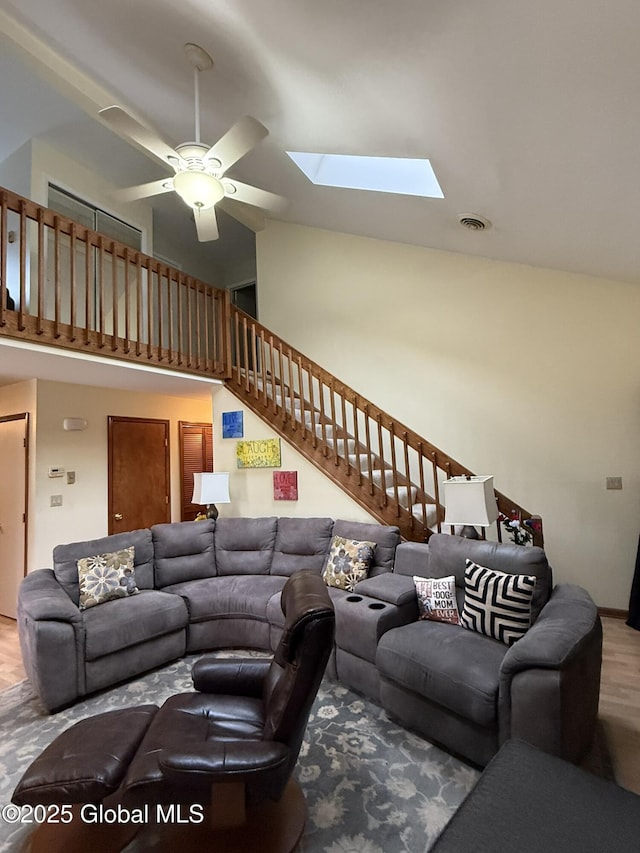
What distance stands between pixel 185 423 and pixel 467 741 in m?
5.12

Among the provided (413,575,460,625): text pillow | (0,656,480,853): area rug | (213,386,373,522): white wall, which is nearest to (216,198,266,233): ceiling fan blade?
(213,386,373,522): white wall

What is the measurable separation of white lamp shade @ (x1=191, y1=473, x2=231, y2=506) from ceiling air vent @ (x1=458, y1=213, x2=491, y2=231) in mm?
3212

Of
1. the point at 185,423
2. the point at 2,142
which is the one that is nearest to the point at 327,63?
the point at 2,142

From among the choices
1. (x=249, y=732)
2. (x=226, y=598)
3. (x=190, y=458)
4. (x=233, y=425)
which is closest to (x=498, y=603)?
(x=249, y=732)

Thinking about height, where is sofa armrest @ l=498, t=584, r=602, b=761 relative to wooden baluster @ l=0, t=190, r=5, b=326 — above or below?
below

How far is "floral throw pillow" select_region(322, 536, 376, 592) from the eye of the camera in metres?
3.28

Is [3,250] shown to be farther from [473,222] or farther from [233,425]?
[473,222]

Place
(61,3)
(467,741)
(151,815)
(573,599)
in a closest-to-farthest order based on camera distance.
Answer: (151,815) → (467,741) → (573,599) → (61,3)

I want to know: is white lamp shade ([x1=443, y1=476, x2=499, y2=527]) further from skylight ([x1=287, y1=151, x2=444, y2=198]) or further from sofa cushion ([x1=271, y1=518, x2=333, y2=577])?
skylight ([x1=287, y1=151, x2=444, y2=198])

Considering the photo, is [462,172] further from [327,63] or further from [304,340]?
[304,340]

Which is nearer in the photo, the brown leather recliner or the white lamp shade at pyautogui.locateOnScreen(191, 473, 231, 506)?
the brown leather recliner

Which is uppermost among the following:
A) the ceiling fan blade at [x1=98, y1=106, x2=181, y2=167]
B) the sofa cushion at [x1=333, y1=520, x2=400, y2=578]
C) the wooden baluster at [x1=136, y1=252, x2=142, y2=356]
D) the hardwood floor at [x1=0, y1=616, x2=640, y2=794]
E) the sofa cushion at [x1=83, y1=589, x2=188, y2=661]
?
the ceiling fan blade at [x1=98, y1=106, x2=181, y2=167]

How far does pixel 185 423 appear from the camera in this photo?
6133 millimetres

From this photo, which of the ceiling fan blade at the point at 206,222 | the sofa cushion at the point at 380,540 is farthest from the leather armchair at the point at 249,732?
the ceiling fan blade at the point at 206,222
